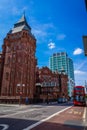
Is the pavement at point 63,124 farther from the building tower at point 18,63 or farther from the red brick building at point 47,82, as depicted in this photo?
the red brick building at point 47,82

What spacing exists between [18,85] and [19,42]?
54.7ft

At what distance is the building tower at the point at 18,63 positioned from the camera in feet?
168

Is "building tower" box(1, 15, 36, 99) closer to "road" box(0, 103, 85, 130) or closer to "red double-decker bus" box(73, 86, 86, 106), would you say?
"red double-decker bus" box(73, 86, 86, 106)

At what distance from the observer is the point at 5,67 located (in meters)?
54.8

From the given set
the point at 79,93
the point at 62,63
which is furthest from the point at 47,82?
the point at 62,63

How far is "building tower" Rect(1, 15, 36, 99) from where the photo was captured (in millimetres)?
51156

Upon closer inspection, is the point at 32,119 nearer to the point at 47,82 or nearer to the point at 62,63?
the point at 47,82

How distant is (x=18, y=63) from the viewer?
53.4 meters

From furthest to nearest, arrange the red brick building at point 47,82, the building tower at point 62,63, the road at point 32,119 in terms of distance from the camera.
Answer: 1. the building tower at point 62,63
2. the red brick building at point 47,82
3. the road at point 32,119

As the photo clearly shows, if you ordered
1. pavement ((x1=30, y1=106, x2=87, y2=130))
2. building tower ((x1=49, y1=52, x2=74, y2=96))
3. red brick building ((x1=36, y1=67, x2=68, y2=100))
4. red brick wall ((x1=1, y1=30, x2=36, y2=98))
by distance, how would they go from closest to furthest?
pavement ((x1=30, y1=106, x2=87, y2=130)) → red brick wall ((x1=1, y1=30, x2=36, y2=98)) → red brick building ((x1=36, y1=67, x2=68, y2=100)) → building tower ((x1=49, y1=52, x2=74, y2=96))

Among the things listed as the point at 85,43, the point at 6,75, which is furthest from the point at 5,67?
the point at 85,43

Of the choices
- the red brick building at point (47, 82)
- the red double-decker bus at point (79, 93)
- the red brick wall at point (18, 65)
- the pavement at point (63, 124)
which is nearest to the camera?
the pavement at point (63, 124)

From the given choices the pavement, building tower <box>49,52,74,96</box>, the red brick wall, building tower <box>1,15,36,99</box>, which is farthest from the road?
building tower <box>49,52,74,96</box>

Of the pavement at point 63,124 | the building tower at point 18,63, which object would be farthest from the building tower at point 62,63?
the pavement at point 63,124
